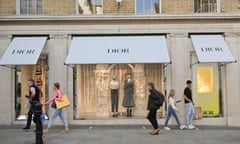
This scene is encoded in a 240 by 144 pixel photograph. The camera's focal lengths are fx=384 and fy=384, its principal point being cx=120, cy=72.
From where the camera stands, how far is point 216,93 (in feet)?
53.2

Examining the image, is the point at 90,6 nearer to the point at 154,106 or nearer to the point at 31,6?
the point at 31,6

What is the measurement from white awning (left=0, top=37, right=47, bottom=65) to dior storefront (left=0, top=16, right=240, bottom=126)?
0.04 meters

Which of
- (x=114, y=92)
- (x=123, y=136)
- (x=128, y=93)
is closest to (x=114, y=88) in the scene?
(x=114, y=92)

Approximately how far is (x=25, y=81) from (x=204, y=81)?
24.9ft

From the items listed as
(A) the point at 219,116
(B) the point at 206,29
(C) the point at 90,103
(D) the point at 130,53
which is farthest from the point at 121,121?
(B) the point at 206,29

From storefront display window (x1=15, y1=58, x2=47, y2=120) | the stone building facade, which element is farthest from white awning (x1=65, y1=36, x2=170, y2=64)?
storefront display window (x1=15, y1=58, x2=47, y2=120)

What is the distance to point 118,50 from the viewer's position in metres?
15.1

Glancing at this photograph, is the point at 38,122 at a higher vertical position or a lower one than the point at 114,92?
lower

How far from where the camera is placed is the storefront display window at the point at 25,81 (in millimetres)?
16156

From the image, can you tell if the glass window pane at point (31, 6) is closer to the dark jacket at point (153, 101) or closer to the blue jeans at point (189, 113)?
the dark jacket at point (153, 101)

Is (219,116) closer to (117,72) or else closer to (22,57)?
(117,72)

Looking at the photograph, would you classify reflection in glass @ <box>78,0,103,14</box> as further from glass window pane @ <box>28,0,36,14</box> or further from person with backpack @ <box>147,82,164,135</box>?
person with backpack @ <box>147,82,164,135</box>

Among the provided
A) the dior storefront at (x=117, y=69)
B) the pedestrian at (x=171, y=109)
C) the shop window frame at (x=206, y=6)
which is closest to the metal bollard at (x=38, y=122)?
the dior storefront at (x=117, y=69)

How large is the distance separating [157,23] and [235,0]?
11.1 feet
